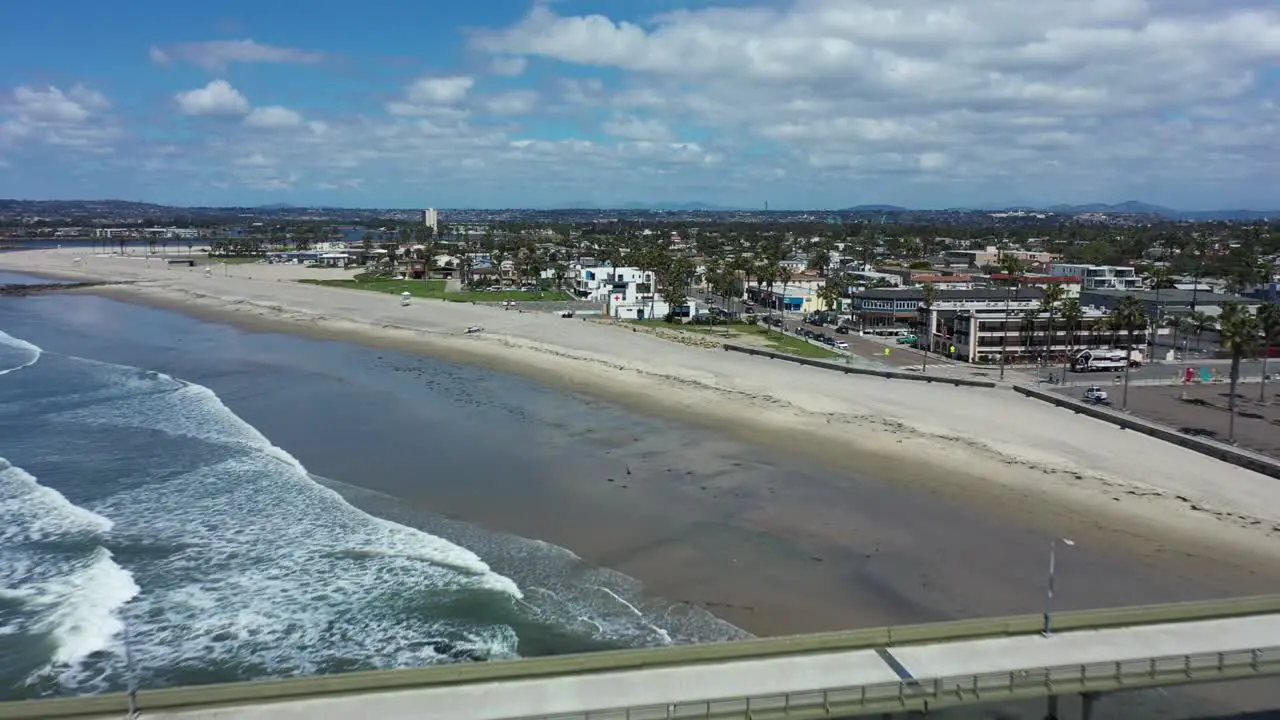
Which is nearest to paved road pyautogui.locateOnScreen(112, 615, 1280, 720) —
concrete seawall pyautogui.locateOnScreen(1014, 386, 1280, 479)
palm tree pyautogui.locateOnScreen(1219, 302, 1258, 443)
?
concrete seawall pyautogui.locateOnScreen(1014, 386, 1280, 479)

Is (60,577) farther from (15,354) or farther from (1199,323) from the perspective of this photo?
(1199,323)

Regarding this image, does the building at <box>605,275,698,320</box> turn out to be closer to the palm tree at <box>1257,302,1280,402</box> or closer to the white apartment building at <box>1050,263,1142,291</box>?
the white apartment building at <box>1050,263,1142,291</box>

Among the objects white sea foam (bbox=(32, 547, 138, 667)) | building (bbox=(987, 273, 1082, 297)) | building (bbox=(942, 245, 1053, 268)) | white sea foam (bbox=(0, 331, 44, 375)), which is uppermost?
building (bbox=(942, 245, 1053, 268))

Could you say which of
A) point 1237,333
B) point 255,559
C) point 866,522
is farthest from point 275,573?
point 1237,333

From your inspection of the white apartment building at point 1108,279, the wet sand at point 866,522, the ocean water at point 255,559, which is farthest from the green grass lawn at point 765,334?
the white apartment building at point 1108,279

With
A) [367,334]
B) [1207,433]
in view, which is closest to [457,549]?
[1207,433]

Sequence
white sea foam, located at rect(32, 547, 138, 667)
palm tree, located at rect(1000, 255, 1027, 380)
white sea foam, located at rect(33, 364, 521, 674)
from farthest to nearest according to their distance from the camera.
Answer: palm tree, located at rect(1000, 255, 1027, 380) < white sea foam, located at rect(32, 547, 138, 667) < white sea foam, located at rect(33, 364, 521, 674)

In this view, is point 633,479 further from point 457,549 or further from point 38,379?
point 38,379
